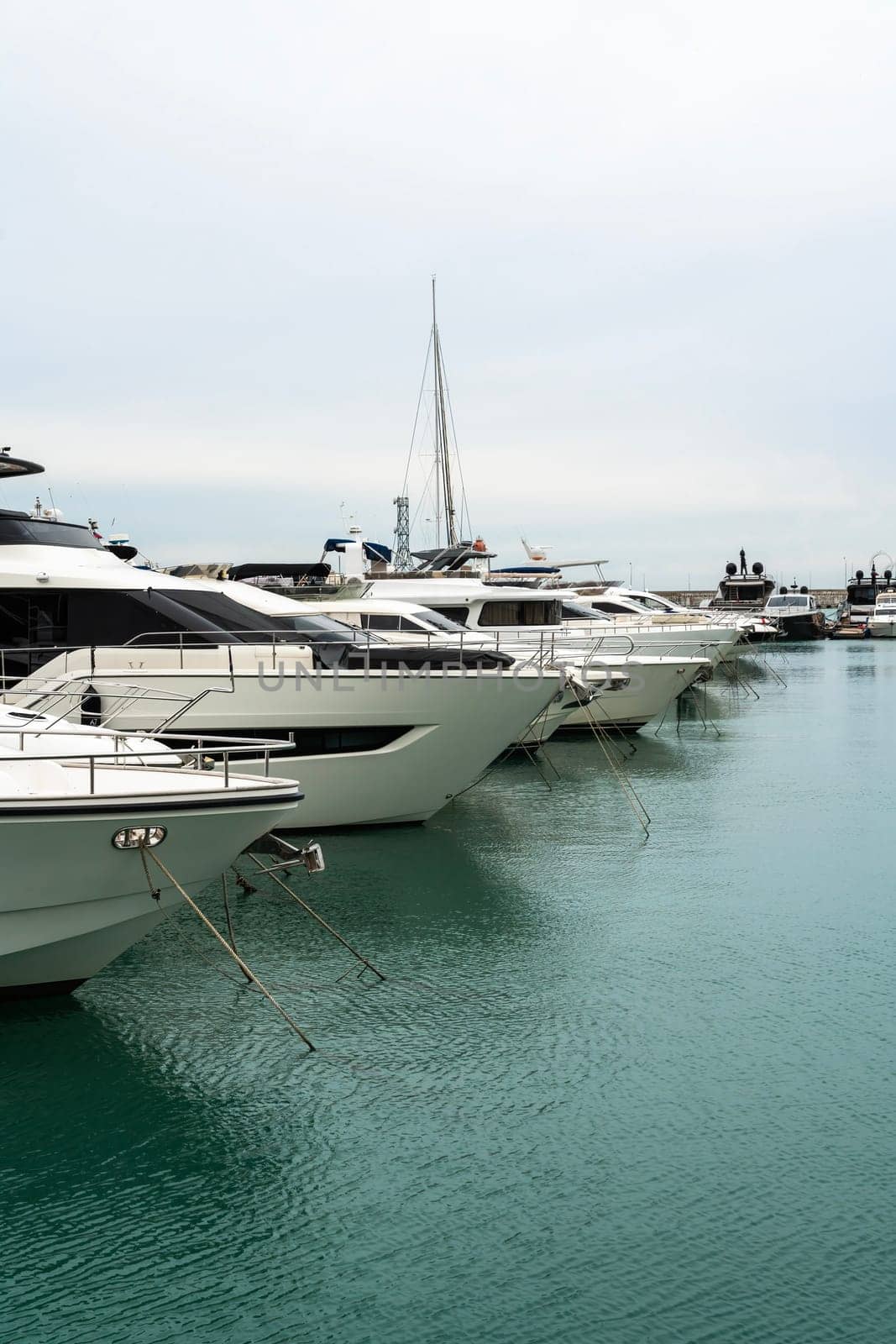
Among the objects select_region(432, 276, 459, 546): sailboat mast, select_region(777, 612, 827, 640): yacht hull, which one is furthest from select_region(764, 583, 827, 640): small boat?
select_region(432, 276, 459, 546): sailboat mast

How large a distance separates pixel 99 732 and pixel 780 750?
1797 cm

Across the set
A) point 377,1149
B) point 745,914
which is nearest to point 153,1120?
point 377,1149

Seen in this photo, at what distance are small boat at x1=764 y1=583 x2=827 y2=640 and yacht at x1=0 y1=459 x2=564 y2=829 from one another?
65.7 meters

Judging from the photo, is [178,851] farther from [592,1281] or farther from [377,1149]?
[592,1281]

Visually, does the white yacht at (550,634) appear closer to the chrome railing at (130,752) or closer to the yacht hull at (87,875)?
the chrome railing at (130,752)

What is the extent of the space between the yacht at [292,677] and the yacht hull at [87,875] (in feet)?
18.7

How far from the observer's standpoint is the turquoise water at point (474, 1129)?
538 cm

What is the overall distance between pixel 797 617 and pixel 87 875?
255ft

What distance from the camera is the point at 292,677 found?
45.8 feet

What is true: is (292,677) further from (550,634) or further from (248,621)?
(550,634)

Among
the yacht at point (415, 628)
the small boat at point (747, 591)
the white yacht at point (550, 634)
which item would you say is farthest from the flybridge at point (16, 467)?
the small boat at point (747, 591)

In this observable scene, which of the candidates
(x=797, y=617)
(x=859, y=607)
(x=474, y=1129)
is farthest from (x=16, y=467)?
(x=859, y=607)

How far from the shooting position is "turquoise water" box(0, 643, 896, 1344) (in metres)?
5.38

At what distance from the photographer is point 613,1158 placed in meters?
6.57
